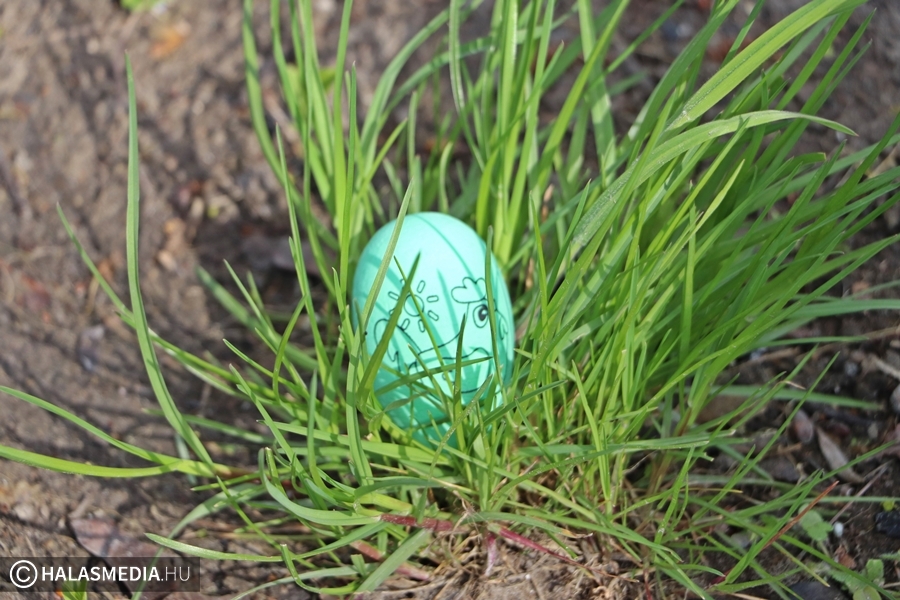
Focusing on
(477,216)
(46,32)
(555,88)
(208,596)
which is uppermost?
(46,32)

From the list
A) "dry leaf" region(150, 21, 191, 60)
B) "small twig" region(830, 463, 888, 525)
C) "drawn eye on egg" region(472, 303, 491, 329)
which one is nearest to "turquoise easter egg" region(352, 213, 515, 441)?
"drawn eye on egg" region(472, 303, 491, 329)

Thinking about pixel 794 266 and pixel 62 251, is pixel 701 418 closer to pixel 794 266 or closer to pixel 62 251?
pixel 794 266

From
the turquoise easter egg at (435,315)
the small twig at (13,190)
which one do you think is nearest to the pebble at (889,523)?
the turquoise easter egg at (435,315)

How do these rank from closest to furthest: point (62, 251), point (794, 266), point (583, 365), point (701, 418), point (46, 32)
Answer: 1. point (794, 266)
2. point (583, 365)
3. point (701, 418)
4. point (62, 251)
5. point (46, 32)

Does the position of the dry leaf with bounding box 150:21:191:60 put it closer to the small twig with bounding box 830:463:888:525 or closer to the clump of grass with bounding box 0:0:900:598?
the clump of grass with bounding box 0:0:900:598

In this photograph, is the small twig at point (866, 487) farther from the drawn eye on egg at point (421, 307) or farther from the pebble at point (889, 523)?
the drawn eye on egg at point (421, 307)

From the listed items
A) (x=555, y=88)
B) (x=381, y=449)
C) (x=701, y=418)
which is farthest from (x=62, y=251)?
(x=701, y=418)
